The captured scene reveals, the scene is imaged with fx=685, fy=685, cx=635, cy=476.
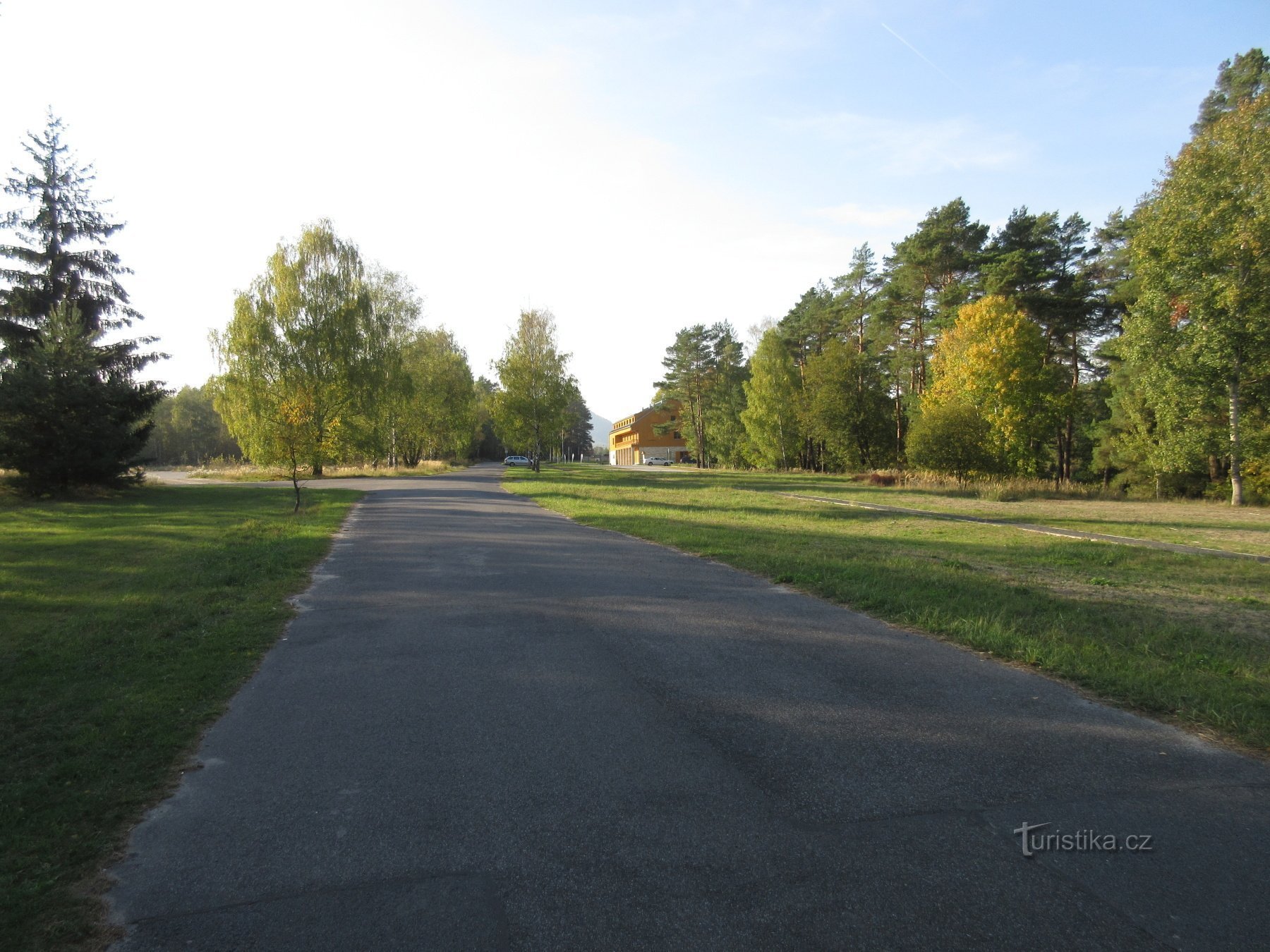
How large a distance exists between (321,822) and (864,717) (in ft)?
11.0

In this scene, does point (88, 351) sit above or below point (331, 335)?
below

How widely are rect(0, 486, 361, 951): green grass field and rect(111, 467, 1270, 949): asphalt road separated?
0.25 metres

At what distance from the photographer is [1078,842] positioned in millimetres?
3160

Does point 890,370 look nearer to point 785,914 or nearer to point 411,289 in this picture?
point 411,289

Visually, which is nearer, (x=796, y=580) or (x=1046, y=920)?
(x=1046, y=920)

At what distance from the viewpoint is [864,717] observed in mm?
4645

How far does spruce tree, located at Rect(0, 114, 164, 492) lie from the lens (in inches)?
894

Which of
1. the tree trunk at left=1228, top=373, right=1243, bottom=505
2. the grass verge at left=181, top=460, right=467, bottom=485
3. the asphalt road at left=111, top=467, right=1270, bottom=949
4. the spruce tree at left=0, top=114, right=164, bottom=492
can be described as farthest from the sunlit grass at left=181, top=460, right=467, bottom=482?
the tree trunk at left=1228, top=373, right=1243, bottom=505

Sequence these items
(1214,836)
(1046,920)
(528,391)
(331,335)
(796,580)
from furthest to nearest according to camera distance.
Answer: (528,391) < (331,335) < (796,580) < (1214,836) < (1046,920)

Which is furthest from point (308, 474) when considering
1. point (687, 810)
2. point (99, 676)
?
point (687, 810)

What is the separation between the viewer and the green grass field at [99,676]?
3.12 meters

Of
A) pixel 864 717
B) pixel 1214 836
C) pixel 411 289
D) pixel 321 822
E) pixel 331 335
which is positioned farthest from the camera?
pixel 411 289

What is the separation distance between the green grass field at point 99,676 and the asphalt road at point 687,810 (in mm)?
253

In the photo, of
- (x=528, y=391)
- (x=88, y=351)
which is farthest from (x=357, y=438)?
(x=88, y=351)
